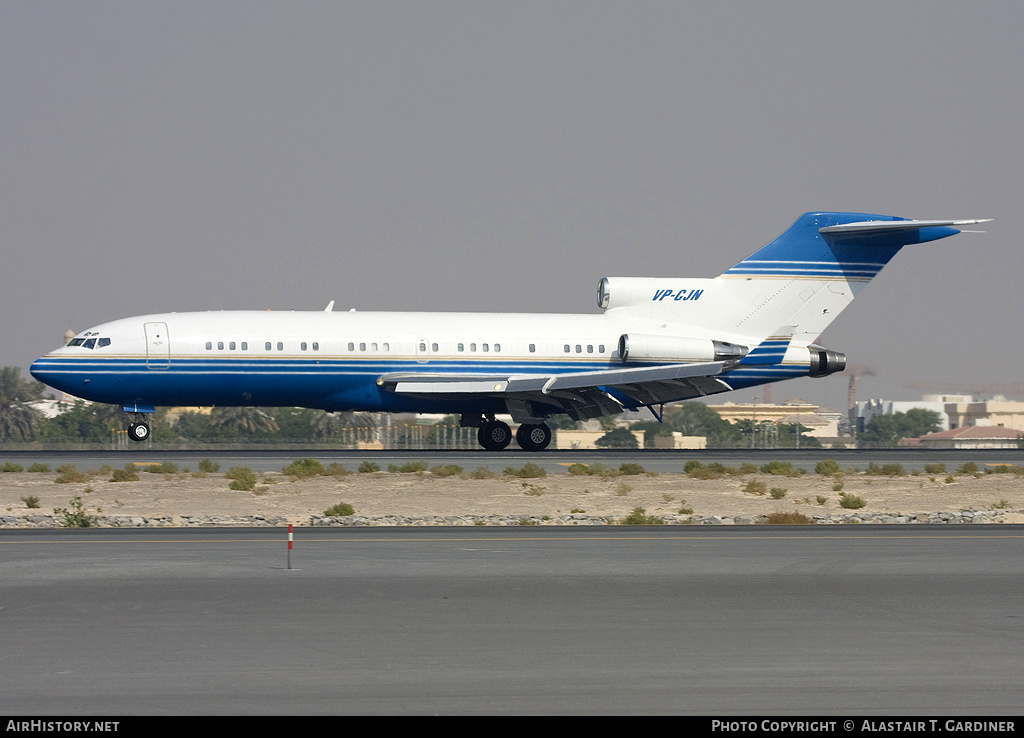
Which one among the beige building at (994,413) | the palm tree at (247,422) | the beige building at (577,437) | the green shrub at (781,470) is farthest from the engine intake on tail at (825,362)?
the beige building at (994,413)

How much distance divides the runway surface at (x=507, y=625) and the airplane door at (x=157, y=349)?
19481mm

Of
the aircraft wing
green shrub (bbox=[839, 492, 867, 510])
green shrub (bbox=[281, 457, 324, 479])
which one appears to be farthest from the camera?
the aircraft wing

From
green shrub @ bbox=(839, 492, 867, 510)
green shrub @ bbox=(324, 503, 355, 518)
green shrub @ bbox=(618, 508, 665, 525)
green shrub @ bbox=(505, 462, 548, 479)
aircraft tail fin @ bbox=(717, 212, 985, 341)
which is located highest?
aircraft tail fin @ bbox=(717, 212, 985, 341)

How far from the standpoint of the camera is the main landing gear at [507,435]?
41.4m

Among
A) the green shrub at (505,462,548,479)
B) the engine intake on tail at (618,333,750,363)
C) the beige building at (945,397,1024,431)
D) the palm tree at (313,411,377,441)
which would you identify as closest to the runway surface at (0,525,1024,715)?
the green shrub at (505,462,548,479)

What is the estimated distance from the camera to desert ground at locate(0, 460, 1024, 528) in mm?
24500

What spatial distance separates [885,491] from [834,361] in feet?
45.2

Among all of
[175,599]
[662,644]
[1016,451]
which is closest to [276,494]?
[175,599]

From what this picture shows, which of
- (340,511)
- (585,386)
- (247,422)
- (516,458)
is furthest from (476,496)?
(247,422)

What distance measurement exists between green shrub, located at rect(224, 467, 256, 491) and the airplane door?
9.19 m

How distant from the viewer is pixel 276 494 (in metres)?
27.5

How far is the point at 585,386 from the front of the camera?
1529 inches

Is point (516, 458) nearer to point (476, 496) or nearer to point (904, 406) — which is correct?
point (476, 496)

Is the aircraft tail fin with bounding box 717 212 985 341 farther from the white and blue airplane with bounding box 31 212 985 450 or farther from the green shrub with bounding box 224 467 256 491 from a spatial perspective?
the green shrub with bounding box 224 467 256 491
